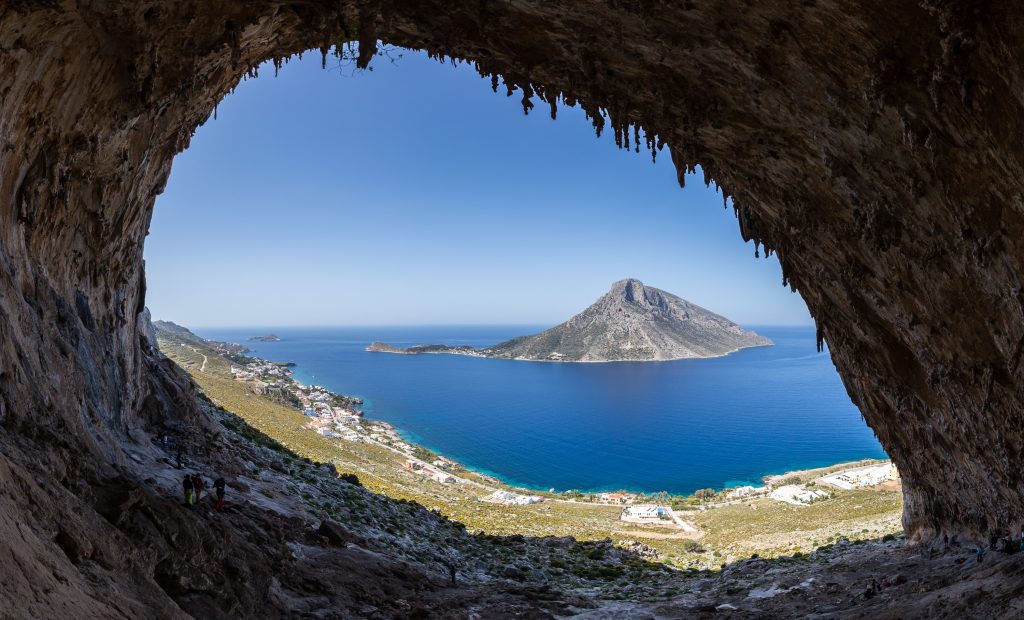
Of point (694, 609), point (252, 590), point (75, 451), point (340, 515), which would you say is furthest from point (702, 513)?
point (75, 451)

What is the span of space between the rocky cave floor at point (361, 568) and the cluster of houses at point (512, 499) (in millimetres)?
26698

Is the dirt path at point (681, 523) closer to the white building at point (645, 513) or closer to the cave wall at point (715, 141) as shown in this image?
the white building at point (645, 513)

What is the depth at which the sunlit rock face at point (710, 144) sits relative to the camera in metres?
7.71

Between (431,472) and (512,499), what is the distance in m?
15.0

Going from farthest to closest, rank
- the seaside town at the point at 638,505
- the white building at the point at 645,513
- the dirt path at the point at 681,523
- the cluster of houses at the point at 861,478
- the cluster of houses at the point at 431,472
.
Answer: the cluster of houses at the point at 431,472, the cluster of houses at the point at 861,478, the white building at the point at 645,513, the dirt path at the point at 681,523, the seaside town at the point at 638,505

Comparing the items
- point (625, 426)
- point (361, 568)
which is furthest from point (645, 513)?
point (625, 426)

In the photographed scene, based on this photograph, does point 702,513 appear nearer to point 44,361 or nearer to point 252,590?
point 252,590

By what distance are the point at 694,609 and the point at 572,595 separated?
13.9 ft

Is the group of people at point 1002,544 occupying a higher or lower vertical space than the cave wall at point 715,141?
lower

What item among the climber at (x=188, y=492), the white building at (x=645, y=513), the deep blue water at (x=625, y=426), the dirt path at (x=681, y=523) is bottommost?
the deep blue water at (x=625, y=426)

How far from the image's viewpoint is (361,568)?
1440 cm

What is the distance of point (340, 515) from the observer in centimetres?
1981

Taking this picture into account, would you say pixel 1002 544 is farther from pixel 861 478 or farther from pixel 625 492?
pixel 625 492

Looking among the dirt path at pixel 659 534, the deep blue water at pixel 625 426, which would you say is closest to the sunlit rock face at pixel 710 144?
the dirt path at pixel 659 534
